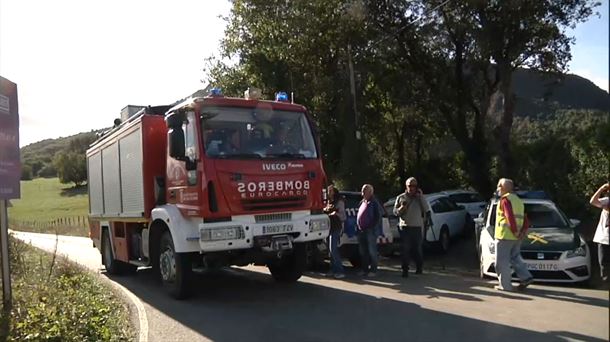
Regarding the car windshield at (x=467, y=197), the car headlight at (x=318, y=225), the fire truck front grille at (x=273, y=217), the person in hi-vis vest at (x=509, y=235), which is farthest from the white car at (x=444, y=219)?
the fire truck front grille at (x=273, y=217)

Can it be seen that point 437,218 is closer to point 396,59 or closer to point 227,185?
point 396,59

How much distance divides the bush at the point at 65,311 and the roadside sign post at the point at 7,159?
0.64 m

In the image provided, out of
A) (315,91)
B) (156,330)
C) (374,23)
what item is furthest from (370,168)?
(156,330)

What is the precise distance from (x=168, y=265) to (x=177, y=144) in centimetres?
203

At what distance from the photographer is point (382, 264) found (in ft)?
44.1

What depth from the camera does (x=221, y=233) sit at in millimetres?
8055

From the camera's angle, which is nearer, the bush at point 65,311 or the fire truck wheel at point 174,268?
the bush at point 65,311

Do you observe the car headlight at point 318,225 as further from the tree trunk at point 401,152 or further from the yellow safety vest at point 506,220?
the tree trunk at point 401,152

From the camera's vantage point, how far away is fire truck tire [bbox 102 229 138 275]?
13.0 meters

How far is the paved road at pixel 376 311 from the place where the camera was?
6.50 metres

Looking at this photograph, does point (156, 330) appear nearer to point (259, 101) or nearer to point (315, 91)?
point (259, 101)

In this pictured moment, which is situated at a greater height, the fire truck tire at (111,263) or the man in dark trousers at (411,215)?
the man in dark trousers at (411,215)

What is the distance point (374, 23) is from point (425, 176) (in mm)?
9397

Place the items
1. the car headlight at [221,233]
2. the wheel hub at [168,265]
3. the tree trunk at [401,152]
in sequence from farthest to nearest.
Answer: the tree trunk at [401,152] → the wheel hub at [168,265] → the car headlight at [221,233]
